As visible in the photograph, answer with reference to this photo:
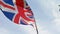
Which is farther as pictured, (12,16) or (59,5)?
(59,5)

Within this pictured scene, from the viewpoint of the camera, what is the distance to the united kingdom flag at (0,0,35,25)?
170 ft

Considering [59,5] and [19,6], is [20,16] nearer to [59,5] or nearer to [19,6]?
[19,6]

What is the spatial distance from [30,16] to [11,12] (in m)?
2.38

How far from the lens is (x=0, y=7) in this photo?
51.6m

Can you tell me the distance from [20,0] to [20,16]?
1.94 meters

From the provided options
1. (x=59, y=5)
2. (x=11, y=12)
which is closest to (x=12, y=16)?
(x=11, y=12)

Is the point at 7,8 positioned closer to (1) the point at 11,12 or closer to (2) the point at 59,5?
(1) the point at 11,12

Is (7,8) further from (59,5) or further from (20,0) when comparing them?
(59,5)

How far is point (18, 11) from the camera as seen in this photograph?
5294 centimetres

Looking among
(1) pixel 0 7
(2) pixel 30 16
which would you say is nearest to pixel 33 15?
(2) pixel 30 16

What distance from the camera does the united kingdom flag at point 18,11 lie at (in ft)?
170

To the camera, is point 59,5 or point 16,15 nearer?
point 16,15

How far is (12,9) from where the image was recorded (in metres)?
52.4

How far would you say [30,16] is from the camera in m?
52.6
